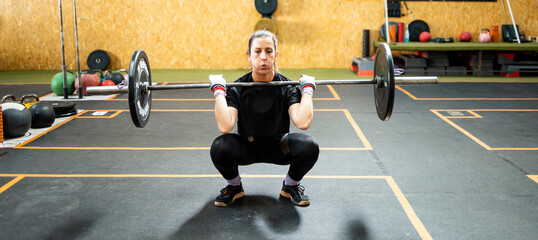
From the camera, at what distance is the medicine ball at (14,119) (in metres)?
4.33

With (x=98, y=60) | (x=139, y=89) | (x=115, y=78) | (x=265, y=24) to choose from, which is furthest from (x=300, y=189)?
(x=98, y=60)

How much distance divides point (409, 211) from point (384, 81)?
796 mm

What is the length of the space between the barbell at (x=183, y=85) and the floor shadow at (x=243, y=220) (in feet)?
2.23

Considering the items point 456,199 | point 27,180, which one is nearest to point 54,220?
point 27,180

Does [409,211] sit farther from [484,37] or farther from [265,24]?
[484,37]

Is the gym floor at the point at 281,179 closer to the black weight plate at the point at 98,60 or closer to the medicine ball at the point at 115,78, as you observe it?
the medicine ball at the point at 115,78

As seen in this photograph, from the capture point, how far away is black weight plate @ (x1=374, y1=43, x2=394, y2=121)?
271 cm

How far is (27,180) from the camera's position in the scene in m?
3.32

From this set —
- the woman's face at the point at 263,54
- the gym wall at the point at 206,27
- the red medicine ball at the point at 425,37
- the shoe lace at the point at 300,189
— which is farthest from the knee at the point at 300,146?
the gym wall at the point at 206,27

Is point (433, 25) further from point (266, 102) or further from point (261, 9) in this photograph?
point (266, 102)

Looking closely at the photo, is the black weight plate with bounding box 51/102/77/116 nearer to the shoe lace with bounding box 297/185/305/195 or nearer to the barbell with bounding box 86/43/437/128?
the barbell with bounding box 86/43/437/128

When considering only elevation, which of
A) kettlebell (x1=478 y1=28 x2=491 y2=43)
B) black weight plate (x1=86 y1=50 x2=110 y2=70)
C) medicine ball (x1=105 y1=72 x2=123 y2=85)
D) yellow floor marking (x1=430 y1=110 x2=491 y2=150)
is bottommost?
yellow floor marking (x1=430 y1=110 x2=491 y2=150)

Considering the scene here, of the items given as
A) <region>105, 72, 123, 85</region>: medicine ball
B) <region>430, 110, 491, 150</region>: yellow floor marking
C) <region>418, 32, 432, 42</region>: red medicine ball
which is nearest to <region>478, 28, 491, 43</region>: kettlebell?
<region>418, 32, 432, 42</region>: red medicine ball

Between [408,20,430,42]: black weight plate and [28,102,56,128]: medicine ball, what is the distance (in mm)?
7250
